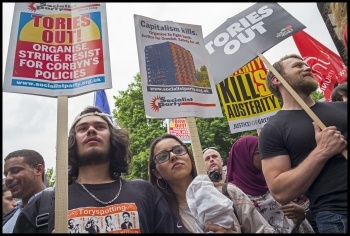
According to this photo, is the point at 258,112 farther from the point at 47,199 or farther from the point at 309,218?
the point at 47,199

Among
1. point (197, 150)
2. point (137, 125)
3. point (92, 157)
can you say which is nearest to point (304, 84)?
point (197, 150)

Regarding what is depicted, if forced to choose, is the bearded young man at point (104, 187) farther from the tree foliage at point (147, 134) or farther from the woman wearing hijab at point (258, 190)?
the tree foliage at point (147, 134)

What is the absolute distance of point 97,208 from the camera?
2598mm

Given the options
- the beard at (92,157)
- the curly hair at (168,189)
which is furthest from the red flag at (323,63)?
the beard at (92,157)

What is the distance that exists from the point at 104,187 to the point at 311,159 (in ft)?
4.86

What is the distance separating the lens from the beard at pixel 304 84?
9.78 ft

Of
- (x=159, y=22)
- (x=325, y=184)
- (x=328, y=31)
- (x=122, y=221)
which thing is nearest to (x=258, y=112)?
(x=328, y=31)

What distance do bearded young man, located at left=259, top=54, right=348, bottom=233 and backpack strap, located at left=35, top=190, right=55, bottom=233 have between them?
156 cm

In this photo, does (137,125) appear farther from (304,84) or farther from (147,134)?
(304,84)

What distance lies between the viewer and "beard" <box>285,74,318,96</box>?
9.78ft

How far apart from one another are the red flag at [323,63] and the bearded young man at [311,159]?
9.58 feet

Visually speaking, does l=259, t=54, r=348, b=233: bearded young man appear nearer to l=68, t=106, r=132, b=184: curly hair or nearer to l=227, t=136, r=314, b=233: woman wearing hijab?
l=227, t=136, r=314, b=233: woman wearing hijab

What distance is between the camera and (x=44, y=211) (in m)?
2.66

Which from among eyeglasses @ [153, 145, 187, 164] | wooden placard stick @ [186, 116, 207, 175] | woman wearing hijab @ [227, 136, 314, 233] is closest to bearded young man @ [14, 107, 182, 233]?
eyeglasses @ [153, 145, 187, 164]
